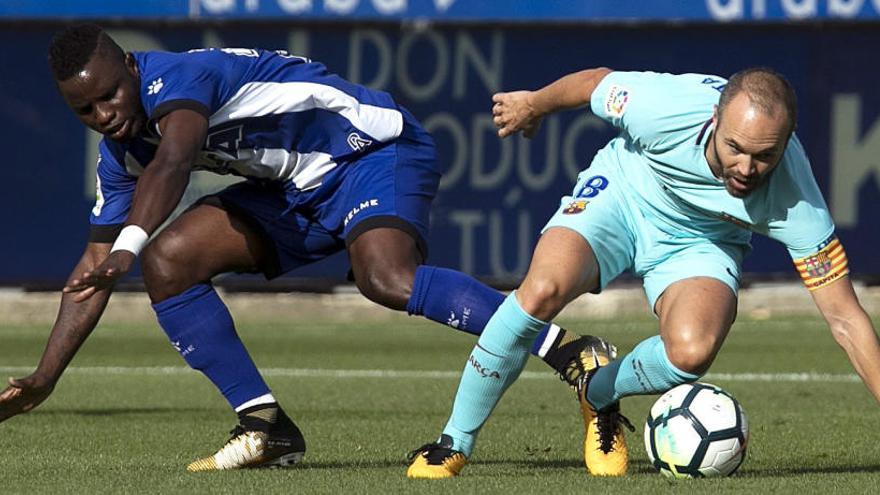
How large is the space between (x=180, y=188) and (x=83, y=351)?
22.1 feet

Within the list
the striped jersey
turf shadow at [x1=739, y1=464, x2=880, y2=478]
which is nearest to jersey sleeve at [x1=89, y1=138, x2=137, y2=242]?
the striped jersey

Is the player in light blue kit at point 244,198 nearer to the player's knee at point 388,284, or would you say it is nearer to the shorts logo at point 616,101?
the player's knee at point 388,284

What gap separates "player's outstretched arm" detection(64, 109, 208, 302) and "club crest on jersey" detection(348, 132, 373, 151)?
832mm

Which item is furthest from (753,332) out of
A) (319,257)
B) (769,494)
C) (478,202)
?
(769,494)

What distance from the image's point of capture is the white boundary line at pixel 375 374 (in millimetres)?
10836

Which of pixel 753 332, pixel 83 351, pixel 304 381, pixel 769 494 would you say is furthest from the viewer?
pixel 753 332

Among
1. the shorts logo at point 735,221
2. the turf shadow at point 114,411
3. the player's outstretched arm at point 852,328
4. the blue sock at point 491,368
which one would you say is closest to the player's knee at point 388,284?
the blue sock at point 491,368

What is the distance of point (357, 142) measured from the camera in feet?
23.2

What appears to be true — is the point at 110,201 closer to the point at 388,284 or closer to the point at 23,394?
the point at 23,394

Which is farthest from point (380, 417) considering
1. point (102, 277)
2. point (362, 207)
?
point (102, 277)

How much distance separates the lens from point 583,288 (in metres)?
6.31

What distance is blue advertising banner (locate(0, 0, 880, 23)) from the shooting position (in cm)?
1939

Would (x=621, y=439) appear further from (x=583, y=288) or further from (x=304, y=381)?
(x=304, y=381)

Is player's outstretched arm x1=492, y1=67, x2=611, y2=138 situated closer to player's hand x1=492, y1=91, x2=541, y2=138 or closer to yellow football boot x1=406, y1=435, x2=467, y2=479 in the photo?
player's hand x1=492, y1=91, x2=541, y2=138
